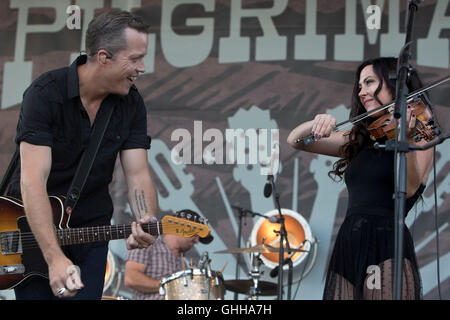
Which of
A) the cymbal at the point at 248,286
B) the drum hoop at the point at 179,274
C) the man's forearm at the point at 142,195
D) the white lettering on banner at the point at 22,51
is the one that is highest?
the white lettering on banner at the point at 22,51

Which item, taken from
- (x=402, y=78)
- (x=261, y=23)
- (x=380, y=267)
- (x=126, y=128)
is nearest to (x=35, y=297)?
(x=126, y=128)

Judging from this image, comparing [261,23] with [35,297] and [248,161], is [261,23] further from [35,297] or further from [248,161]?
[35,297]

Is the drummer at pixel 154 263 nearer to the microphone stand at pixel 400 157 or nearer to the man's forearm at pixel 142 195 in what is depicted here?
the man's forearm at pixel 142 195

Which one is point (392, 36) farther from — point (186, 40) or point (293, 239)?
point (293, 239)

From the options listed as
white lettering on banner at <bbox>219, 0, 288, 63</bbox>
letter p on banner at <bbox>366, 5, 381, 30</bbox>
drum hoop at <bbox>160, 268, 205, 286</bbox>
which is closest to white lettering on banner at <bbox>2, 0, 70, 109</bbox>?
white lettering on banner at <bbox>219, 0, 288, 63</bbox>

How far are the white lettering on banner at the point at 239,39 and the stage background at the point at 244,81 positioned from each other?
0.03ft

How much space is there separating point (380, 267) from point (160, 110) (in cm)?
391

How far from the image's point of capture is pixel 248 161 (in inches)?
248

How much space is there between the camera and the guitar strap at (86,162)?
3.07m

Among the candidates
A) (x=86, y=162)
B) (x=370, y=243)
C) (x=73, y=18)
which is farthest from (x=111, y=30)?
(x=73, y=18)

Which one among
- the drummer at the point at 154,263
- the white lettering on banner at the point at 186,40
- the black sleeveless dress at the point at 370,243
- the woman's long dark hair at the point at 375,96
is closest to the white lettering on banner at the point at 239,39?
the white lettering on banner at the point at 186,40

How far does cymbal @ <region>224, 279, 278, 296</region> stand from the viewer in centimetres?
589

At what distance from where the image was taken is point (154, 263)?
609 cm

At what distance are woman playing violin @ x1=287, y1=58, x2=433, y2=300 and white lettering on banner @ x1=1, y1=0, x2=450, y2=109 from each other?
3.06 metres
